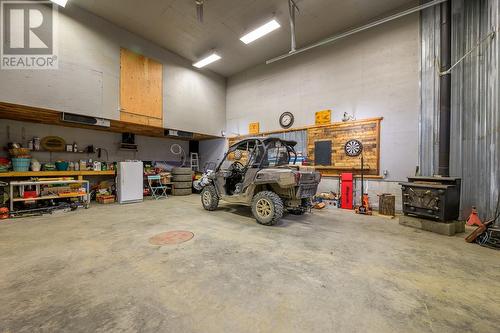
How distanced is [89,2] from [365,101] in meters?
8.33

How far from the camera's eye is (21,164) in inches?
206

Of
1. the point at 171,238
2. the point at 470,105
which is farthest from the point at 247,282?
the point at 470,105

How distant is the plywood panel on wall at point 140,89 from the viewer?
250 inches

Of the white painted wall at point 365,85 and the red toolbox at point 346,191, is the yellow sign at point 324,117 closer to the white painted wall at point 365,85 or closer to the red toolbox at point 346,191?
the white painted wall at point 365,85

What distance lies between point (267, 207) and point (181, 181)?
556 centimetres

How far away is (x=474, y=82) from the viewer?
420cm

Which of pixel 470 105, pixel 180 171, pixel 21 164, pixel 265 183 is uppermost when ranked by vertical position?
pixel 470 105

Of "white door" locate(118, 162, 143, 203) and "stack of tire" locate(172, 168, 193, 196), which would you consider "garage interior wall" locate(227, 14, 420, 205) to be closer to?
"stack of tire" locate(172, 168, 193, 196)

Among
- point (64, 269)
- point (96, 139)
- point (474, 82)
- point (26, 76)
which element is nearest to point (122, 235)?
point (64, 269)

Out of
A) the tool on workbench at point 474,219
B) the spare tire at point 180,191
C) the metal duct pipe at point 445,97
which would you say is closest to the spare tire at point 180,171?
the spare tire at point 180,191

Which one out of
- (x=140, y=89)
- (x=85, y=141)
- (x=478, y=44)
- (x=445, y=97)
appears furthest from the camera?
(x=85, y=141)

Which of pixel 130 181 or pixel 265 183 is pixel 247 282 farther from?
pixel 130 181

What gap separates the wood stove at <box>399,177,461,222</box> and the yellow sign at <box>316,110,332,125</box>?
3.14 metres

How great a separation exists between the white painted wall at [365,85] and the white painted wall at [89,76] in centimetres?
365
